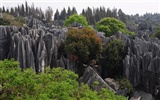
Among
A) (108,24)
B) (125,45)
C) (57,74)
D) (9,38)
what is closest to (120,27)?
(108,24)

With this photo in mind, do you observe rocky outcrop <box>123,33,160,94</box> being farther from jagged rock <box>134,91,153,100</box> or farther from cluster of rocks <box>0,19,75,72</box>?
cluster of rocks <box>0,19,75,72</box>

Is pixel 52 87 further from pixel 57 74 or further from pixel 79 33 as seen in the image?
pixel 79 33

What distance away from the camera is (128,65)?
84.6 ft

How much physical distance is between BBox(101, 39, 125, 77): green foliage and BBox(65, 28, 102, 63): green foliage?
1222 mm

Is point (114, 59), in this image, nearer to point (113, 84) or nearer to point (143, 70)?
point (143, 70)

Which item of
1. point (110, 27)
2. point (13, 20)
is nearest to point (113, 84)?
point (110, 27)

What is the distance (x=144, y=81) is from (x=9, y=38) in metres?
14.7

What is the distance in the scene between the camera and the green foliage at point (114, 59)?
26562mm

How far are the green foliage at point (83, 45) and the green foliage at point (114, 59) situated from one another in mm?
1222

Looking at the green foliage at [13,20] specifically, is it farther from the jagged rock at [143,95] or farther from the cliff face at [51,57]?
the jagged rock at [143,95]

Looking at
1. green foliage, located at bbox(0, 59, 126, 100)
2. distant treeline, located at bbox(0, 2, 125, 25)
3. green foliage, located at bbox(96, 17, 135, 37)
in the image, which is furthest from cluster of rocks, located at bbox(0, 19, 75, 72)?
distant treeline, located at bbox(0, 2, 125, 25)

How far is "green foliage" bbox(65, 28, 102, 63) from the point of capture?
2622 cm

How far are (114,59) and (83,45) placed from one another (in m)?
3.56

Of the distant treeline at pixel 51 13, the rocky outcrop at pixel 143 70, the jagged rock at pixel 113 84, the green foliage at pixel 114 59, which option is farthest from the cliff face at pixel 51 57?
the distant treeline at pixel 51 13
